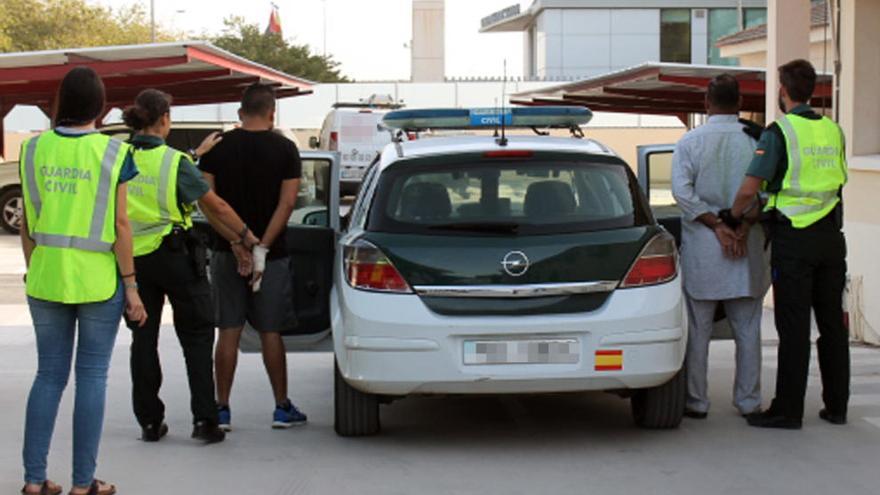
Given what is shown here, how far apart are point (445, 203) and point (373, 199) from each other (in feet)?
1.19

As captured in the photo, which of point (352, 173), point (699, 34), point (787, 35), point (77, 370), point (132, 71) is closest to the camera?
point (77, 370)

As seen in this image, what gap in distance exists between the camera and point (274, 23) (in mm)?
80375

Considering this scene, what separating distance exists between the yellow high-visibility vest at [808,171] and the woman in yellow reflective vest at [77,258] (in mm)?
3426

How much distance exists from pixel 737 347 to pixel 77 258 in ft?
12.4

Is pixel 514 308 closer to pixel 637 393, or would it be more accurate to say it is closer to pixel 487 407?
pixel 637 393

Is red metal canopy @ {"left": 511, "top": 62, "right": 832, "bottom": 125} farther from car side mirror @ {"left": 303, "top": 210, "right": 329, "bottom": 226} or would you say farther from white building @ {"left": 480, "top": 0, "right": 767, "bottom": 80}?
white building @ {"left": 480, "top": 0, "right": 767, "bottom": 80}

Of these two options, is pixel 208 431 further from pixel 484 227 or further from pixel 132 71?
pixel 132 71

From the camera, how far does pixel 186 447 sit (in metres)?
Result: 7.97

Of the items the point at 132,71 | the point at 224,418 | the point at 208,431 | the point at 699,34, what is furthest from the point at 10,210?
the point at 699,34

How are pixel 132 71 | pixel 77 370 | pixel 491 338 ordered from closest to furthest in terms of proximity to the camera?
pixel 77 370 < pixel 491 338 < pixel 132 71

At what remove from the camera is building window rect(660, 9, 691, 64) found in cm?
6944

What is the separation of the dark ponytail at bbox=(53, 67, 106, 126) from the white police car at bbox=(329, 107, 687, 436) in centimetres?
166

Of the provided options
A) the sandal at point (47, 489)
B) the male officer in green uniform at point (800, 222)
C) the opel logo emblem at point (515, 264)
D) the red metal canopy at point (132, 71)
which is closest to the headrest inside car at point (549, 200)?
the opel logo emblem at point (515, 264)

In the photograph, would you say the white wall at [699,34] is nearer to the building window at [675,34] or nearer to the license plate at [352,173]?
the building window at [675,34]
